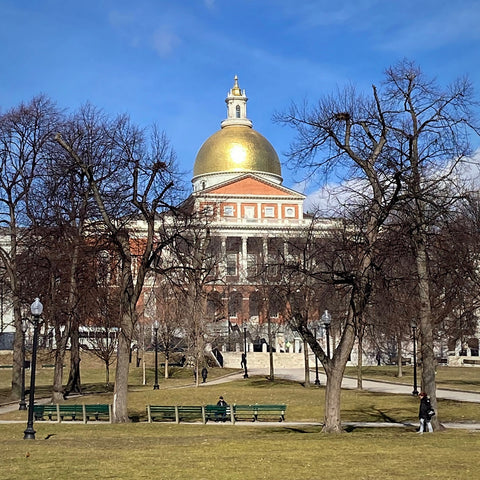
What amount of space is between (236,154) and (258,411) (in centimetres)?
7870

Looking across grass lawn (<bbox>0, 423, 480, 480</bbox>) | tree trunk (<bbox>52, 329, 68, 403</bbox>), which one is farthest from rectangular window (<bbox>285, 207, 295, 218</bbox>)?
grass lawn (<bbox>0, 423, 480, 480</bbox>)

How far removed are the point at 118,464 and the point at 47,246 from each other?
19.7m

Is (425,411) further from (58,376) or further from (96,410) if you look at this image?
(58,376)

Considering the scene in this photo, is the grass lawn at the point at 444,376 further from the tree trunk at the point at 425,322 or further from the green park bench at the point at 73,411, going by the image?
the green park bench at the point at 73,411

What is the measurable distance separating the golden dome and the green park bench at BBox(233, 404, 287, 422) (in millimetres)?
76441

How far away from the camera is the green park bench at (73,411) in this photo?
2577 centimetres

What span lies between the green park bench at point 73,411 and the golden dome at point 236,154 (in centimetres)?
7754

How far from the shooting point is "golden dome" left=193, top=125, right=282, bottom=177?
10338 cm

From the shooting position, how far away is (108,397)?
3550 cm

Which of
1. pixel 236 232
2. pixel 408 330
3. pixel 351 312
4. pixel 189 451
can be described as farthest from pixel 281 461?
pixel 236 232

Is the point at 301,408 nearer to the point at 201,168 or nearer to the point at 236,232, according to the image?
the point at 236,232

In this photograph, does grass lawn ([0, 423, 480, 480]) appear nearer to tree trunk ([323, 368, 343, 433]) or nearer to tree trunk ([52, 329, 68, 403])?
tree trunk ([323, 368, 343, 433])

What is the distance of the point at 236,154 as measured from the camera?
4082 inches

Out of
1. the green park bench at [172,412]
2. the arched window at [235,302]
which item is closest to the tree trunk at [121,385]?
the green park bench at [172,412]
